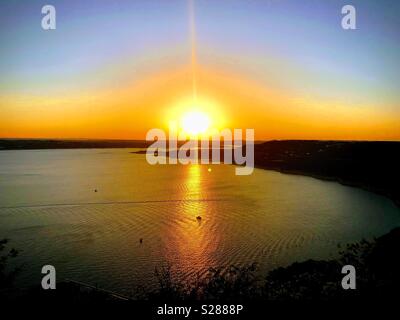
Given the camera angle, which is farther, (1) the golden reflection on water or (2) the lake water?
(1) the golden reflection on water

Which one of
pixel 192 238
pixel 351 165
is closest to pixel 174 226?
pixel 192 238

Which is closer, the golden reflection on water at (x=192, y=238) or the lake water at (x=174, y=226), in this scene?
the lake water at (x=174, y=226)

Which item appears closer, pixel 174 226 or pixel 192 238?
pixel 192 238

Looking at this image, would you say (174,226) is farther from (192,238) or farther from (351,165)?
(351,165)

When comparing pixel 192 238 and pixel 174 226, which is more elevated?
pixel 174 226
